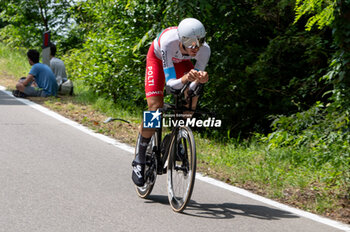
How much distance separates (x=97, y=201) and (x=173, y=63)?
1.64 metres

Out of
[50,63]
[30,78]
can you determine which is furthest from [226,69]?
[50,63]

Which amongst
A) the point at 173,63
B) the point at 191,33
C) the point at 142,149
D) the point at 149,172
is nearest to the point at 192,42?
the point at 191,33

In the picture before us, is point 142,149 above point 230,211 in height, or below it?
above

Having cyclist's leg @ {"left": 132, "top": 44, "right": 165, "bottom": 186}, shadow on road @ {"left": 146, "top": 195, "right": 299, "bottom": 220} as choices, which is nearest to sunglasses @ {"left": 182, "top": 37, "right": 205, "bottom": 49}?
cyclist's leg @ {"left": 132, "top": 44, "right": 165, "bottom": 186}

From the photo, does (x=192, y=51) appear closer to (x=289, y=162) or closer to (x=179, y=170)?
(x=179, y=170)

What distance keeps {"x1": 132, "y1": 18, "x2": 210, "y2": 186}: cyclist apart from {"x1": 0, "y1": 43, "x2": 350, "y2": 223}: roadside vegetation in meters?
1.46

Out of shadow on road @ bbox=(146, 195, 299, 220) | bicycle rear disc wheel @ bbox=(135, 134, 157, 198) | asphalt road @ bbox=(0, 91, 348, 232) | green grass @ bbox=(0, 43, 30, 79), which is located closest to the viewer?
asphalt road @ bbox=(0, 91, 348, 232)

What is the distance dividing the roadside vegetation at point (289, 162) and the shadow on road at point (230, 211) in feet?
1.47

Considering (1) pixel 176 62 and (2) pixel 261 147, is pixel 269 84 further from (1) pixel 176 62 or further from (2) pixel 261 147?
(1) pixel 176 62

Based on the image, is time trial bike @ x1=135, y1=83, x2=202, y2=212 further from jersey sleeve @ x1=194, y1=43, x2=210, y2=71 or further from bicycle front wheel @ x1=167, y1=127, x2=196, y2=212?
jersey sleeve @ x1=194, y1=43, x2=210, y2=71

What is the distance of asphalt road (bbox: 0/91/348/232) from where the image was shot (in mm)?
4770

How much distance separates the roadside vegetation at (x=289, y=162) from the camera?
5.87 meters

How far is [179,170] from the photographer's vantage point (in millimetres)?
5219

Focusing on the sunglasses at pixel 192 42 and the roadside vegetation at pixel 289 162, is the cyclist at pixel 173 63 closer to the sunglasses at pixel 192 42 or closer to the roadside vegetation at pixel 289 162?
the sunglasses at pixel 192 42
